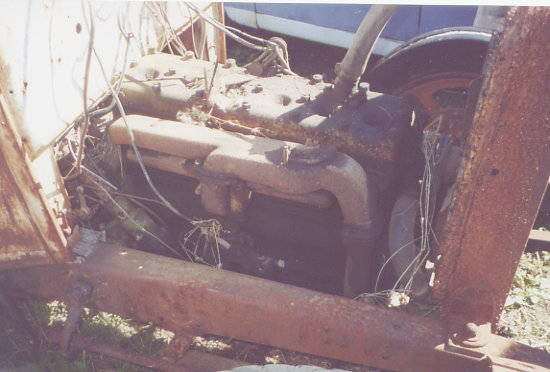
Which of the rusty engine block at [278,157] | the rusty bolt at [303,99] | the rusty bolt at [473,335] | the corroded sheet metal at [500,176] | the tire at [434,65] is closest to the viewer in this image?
the corroded sheet metal at [500,176]

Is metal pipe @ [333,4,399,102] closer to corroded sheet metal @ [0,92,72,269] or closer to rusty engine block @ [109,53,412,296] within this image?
rusty engine block @ [109,53,412,296]

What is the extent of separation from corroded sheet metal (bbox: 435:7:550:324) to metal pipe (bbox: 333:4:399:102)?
1.94 ft

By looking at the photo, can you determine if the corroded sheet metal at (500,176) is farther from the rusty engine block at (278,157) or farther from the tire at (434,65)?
the tire at (434,65)

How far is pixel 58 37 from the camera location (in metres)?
1.78

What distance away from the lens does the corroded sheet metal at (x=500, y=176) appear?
1.22 meters

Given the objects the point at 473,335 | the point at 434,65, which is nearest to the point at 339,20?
the point at 434,65

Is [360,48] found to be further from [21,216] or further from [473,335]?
A: [21,216]

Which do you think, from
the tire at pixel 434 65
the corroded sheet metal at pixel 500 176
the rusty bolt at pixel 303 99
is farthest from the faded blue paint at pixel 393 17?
the corroded sheet metal at pixel 500 176

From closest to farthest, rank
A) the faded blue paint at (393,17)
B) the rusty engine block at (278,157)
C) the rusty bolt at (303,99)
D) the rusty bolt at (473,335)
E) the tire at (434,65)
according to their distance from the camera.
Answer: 1. the rusty bolt at (473,335)
2. the rusty engine block at (278,157)
3. the rusty bolt at (303,99)
4. the tire at (434,65)
5. the faded blue paint at (393,17)

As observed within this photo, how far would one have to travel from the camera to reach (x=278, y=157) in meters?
1.84

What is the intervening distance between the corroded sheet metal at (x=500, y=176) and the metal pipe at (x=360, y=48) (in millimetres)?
590

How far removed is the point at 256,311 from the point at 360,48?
102 cm

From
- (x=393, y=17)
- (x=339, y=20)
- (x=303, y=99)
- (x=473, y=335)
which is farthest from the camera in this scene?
(x=339, y=20)

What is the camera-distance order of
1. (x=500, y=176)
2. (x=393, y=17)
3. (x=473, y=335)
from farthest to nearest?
(x=393, y=17) → (x=473, y=335) → (x=500, y=176)
